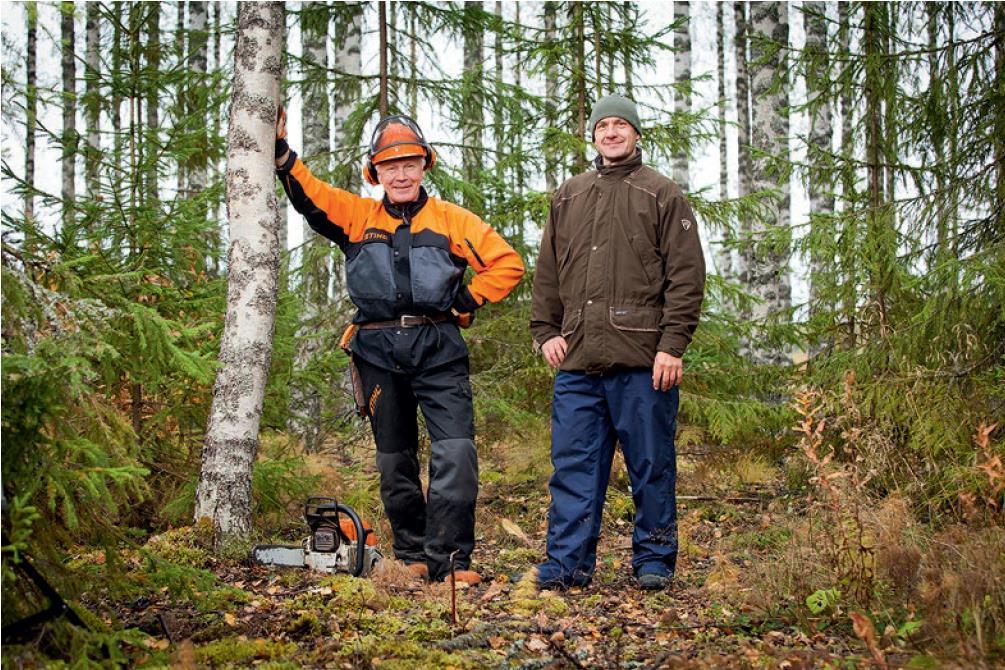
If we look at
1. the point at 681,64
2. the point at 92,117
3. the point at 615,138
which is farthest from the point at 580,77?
the point at 681,64

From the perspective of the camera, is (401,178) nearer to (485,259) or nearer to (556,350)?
(485,259)

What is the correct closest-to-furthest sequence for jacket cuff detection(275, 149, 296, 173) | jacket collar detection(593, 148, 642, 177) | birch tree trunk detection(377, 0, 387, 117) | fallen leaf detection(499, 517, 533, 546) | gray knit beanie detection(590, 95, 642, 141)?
1. gray knit beanie detection(590, 95, 642, 141)
2. jacket collar detection(593, 148, 642, 177)
3. jacket cuff detection(275, 149, 296, 173)
4. fallen leaf detection(499, 517, 533, 546)
5. birch tree trunk detection(377, 0, 387, 117)

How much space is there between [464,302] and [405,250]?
18.9 inches

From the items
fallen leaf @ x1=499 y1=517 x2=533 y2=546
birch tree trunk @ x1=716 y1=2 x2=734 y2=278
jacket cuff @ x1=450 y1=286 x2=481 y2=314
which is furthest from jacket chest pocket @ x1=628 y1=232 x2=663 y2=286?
birch tree trunk @ x1=716 y1=2 x2=734 y2=278

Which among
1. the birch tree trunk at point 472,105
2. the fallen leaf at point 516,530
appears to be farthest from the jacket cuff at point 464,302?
the birch tree trunk at point 472,105

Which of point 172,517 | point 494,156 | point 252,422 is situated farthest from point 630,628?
point 494,156

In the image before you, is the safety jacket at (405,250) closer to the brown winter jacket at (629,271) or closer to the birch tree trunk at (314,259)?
the brown winter jacket at (629,271)

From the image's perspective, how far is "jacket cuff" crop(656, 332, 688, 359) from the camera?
4941mm

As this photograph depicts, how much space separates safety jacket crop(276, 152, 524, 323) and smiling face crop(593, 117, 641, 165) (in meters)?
0.87

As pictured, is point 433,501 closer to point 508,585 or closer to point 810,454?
point 508,585

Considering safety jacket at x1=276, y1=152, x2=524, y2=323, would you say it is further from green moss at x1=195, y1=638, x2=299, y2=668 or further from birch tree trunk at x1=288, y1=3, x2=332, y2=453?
birch tree trunk at x1=288, y1=3, x2=332, y2=453

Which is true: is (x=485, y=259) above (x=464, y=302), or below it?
above

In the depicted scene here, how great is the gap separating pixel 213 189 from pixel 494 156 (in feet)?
12.4

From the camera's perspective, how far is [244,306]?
5.48 m
